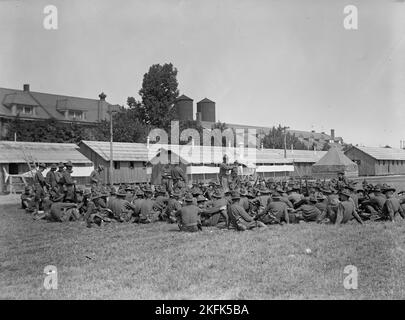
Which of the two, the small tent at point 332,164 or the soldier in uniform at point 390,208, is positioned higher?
the small tent at point 332,164

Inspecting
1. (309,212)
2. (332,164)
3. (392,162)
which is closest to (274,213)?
(309,212)

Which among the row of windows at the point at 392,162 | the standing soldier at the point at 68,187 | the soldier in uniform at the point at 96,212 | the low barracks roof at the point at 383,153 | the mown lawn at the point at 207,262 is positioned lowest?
the mown lawn at the point at 207,262

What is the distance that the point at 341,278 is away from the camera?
→ 25.4 feet

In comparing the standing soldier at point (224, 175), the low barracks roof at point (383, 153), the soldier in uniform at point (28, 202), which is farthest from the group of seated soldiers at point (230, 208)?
the low barracks roof at point (383, 153)

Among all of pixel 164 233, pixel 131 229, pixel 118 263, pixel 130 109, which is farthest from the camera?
pixel 130 109

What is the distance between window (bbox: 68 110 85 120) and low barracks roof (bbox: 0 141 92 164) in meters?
21.6

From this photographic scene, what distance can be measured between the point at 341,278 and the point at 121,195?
966 cm

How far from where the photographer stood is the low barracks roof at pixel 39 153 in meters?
35.2

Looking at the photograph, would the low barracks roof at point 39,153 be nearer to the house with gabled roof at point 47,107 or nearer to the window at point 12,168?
the window at point 12,168

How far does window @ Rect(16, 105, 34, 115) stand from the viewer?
185 ft

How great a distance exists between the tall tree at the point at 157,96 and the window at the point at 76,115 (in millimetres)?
7063

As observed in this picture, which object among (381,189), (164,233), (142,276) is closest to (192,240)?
(164,233)

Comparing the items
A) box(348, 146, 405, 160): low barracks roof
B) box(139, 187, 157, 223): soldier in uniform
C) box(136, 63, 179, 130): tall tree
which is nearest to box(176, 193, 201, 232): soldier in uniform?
box(139, 187, 157, 223): soldier in uniform
